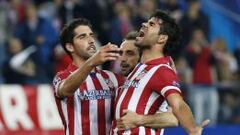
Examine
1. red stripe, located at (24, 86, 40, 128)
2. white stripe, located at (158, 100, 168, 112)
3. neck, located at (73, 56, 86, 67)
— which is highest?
red stripe, located at (24, 86, 40, 128)

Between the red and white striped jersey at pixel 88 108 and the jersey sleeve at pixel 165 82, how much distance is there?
724 millimetres

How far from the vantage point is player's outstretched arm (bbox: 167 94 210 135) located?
249 inches

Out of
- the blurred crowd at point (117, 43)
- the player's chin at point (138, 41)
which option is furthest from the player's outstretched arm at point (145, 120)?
the blurred crowd at point (117, 43)

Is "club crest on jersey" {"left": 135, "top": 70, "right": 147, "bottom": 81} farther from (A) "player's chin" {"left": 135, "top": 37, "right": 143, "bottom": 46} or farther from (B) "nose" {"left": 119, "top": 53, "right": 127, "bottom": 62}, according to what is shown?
(B) "nose" {"left": 119, "top": 53, "right": 127, "bottom": 62}

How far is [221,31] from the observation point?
15398mm

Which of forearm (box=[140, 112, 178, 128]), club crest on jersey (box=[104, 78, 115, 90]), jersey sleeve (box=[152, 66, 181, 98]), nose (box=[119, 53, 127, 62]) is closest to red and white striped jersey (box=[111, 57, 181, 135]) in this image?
jersey sleeve (box=[152, 66, 181, 98])

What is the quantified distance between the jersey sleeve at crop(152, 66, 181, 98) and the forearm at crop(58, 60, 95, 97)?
0.55m

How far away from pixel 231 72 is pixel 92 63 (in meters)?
8.27

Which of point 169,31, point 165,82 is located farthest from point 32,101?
point 165,82

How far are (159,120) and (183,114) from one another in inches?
16.5

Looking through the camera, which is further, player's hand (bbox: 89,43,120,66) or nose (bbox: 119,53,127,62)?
nose (bbox: 119,53,127,62)

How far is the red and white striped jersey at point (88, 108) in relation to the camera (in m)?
7.34

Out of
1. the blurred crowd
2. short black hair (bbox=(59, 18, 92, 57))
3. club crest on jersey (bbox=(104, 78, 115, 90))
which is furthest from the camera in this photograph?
the blurred crowd

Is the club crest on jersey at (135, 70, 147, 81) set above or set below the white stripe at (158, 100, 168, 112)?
above
